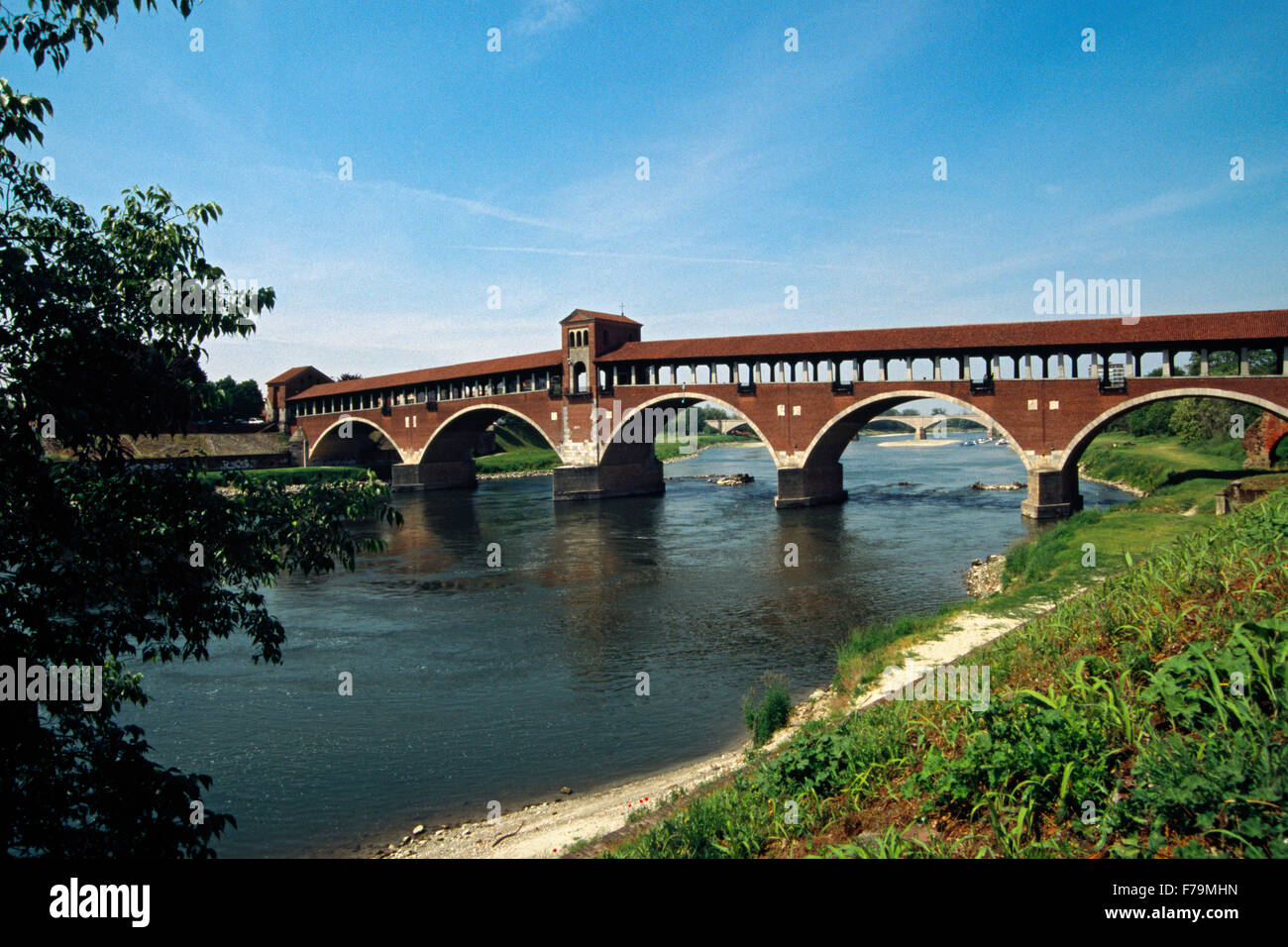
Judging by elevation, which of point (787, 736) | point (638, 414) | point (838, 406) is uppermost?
point (638, 414)

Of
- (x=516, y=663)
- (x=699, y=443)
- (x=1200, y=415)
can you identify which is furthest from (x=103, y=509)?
(x=699, y=443)

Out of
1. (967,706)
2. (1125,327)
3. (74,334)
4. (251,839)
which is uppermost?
(1125,327)

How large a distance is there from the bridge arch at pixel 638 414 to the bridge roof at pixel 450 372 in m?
7.74

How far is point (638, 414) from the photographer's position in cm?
5644

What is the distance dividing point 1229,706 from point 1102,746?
0.83 meters

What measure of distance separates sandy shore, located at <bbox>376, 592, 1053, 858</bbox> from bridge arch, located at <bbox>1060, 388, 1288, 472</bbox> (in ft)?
98.3

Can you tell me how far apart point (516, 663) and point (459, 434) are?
56008 mm

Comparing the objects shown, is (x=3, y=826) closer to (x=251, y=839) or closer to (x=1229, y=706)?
(x=251, y=839)

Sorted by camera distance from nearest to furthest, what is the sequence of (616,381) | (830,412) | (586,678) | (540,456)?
(586,678) → (830,412) → (616,381) → (540,456)

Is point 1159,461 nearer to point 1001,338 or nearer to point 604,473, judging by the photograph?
point 1001,338

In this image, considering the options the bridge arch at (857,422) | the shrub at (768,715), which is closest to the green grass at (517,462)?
the bridge arch at (857,422)

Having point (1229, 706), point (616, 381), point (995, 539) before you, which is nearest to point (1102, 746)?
point (1229, 706)

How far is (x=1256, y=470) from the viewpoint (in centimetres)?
3831

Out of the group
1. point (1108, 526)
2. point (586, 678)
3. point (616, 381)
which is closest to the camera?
point (586, 678)
